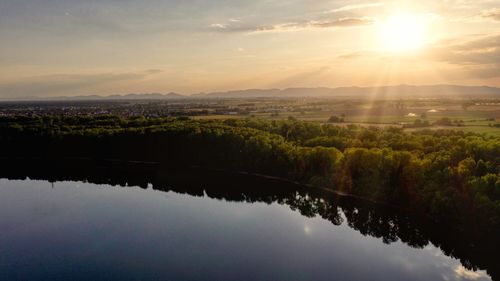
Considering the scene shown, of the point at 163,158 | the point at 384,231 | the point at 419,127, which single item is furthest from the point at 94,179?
the point at 419,127

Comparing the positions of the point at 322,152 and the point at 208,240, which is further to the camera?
the point at 322,152

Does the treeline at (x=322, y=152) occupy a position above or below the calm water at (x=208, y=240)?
above

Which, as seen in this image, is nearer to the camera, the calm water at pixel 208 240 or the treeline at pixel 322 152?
the calm water at pixel 208 240

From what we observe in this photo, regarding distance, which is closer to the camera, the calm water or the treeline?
the calm water

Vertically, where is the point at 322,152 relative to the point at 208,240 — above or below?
above

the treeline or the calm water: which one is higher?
the treeline
